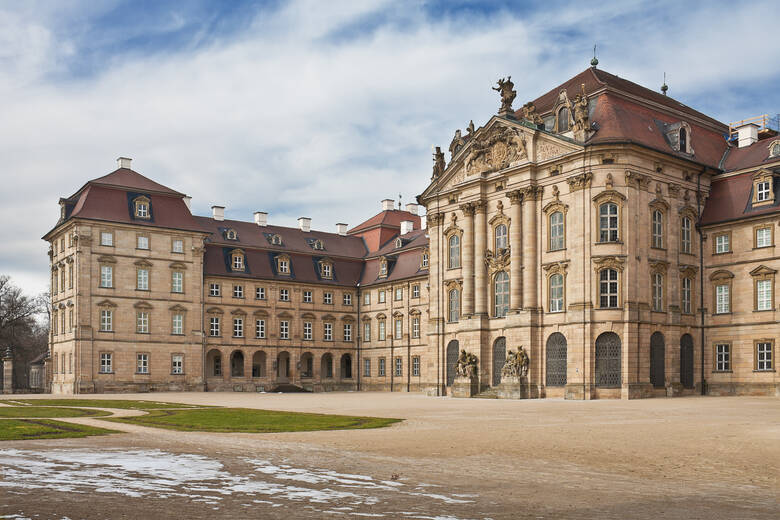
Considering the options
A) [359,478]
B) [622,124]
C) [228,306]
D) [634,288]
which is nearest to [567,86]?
[622,124]

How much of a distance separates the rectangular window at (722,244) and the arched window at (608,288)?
340 inches

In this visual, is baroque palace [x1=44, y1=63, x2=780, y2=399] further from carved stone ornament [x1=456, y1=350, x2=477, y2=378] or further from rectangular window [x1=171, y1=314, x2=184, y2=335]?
carved stone ornament [x1=456, y1=350, x2=477, y2=378]

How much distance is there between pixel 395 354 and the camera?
80.0 meters

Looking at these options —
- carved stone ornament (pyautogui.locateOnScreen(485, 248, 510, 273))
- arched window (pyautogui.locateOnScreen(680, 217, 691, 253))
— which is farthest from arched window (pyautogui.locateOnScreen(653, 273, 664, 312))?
carved stone ornament (pyautogui.locateOnScreen(485, 248, 510, 273))

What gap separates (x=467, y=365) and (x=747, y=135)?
25.3 metres

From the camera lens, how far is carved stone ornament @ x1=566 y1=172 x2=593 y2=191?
5100cm

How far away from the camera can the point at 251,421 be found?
28359 millimetres

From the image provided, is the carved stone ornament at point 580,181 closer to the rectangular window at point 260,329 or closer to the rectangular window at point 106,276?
the rectangular window at point 260,329

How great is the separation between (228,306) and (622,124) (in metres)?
40.9

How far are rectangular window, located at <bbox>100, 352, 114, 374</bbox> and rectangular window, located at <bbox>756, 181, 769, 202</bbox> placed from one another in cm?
5043

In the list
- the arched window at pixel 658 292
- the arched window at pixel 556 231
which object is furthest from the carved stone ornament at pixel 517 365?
the arched window at pixel 658 292

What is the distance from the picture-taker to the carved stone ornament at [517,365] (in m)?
53.0

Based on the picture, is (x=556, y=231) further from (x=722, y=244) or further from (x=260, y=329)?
(x=260, y=329)

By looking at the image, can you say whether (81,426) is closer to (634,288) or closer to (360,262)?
(634,288)
